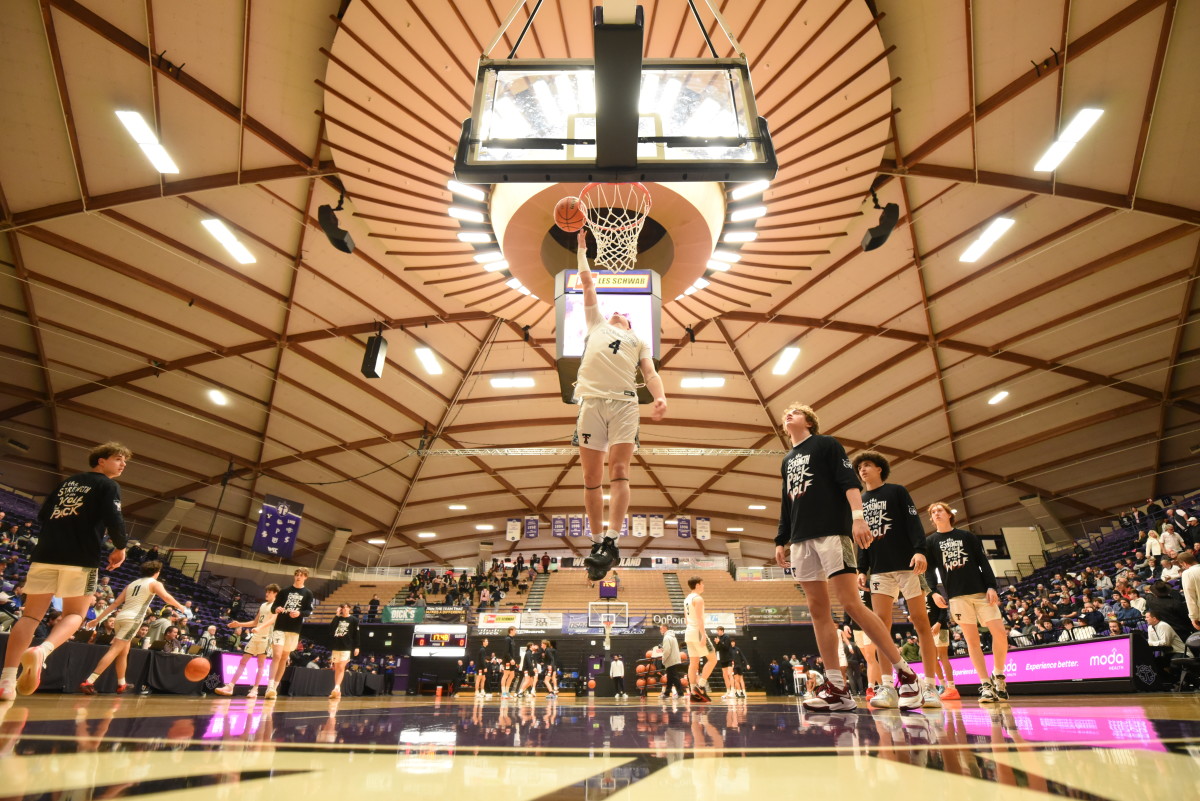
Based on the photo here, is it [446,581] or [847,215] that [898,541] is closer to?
[847,215]

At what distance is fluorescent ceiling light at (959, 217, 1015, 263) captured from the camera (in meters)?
12.9

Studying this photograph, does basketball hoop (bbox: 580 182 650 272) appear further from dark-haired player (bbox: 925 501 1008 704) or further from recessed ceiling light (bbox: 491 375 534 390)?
recessed ceiling light (bbox: 491 375 534 390)

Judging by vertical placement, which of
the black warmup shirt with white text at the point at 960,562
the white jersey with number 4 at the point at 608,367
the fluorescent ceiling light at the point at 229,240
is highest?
the fluorescent ceiling light at the point at 229,240

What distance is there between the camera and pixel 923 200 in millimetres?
12562

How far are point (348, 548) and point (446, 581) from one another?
5709mm

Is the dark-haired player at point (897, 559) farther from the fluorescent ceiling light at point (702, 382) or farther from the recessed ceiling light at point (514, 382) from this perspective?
the recessed ceiling light at point (514, 382)

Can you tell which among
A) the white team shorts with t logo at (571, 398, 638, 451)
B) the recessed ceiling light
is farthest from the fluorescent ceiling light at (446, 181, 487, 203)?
the recessed ceiling light

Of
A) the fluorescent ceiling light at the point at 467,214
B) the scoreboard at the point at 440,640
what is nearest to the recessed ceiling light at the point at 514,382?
the fluorescent ceiling light at the point at 467,214

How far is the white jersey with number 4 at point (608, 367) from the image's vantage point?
15.0 feet

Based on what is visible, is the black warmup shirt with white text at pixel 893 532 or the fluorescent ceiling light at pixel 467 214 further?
the fluorescent ceiling light at pixel 467 214

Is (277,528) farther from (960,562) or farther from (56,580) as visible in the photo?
(960,562)

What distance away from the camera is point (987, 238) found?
13.2 meters

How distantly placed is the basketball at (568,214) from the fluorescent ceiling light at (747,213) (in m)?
4.85

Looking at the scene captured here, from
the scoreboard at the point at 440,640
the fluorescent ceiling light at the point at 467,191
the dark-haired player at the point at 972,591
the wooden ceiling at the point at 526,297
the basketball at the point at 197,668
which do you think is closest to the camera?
the dark-haired player at the point at 972,591
